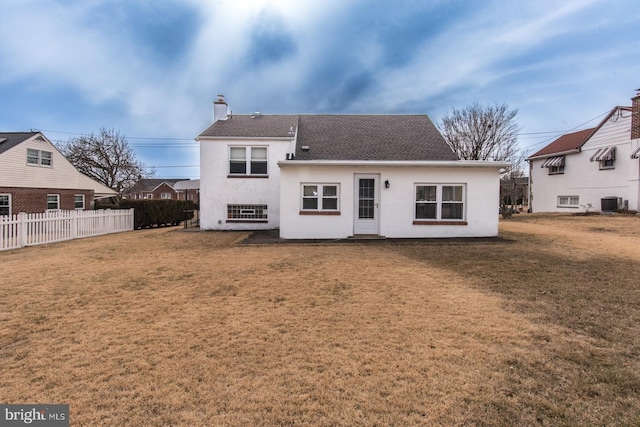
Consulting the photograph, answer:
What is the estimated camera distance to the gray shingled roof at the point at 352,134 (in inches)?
519

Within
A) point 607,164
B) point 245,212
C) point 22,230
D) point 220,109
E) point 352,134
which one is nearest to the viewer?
point 22,230

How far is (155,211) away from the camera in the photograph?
19.4 metres

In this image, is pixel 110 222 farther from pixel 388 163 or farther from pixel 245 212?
pixel 388 163

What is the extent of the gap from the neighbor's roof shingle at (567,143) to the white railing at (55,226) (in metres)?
31.1

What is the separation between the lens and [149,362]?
3025mm

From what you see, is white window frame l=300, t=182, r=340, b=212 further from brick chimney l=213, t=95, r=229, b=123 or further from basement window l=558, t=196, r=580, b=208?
basement window l=558, t=196, r=580, b=208

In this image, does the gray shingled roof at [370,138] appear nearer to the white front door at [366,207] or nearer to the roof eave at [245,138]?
the roof eave at [245,138]

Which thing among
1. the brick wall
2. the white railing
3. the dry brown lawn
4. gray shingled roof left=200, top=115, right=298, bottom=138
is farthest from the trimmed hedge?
the dry brown lawn

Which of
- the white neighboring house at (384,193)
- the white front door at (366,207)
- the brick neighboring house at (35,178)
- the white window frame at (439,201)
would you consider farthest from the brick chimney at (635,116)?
the brick neighboring house at (35,178)

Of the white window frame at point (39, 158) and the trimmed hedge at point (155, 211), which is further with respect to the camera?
the white window frame at point (39, 158)

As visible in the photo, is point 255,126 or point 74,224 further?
point 255,126

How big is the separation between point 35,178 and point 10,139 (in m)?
2.97

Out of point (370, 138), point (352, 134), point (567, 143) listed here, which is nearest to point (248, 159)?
point (352, 134)

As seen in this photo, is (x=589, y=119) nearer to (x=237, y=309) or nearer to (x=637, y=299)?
(x=637, y=299)
